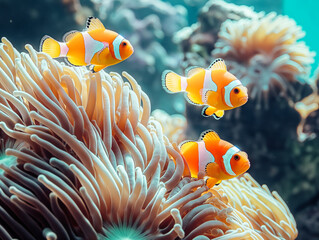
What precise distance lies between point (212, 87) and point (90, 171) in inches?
36.4

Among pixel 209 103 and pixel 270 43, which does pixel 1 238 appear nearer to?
pixel 209 103

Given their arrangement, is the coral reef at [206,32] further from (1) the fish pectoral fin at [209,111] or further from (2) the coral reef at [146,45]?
(2) the coral reef at [146,45]

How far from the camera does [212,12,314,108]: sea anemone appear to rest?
4320 millimetres

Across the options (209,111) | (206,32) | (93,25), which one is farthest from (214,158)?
(206,32)

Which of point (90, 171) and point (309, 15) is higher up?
point (309, 15)

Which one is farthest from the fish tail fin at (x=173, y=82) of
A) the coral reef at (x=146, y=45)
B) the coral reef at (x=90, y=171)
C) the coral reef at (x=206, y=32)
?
the coral reef at (x=146, y=45)

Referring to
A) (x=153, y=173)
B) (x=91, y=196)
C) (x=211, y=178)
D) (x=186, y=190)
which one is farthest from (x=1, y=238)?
(x=211, y=178)

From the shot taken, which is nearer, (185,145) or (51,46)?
(51,46)

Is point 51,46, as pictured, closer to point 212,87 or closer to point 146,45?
point 212,87

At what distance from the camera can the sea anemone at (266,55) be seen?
4.32m

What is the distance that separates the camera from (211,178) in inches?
75.3

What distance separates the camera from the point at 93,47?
179cm

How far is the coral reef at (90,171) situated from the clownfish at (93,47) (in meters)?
0.10

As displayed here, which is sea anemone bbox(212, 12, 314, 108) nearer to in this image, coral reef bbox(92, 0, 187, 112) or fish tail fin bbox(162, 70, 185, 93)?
fish tail fin bbox(162, 70, 185, 93)
